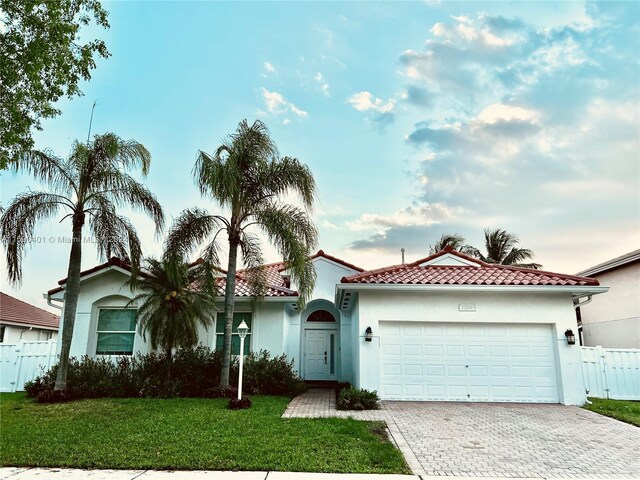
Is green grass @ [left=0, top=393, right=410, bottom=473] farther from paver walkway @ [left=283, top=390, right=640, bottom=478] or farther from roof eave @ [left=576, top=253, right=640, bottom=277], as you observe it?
roof eave @ [left=576, top=253, right=640, bottom=277]

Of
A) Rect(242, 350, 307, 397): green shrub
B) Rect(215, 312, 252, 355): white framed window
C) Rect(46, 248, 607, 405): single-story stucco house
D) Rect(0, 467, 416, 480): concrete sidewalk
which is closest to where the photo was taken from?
Rect(0, 467, 416, 480): concrete sidewalk

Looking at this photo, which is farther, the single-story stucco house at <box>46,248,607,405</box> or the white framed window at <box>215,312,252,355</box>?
the white framed window at <box>215,312,252,355</box>

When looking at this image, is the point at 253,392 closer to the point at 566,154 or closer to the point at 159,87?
the point at 159,87

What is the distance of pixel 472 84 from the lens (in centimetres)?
1225

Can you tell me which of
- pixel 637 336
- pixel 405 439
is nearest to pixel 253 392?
pixel 405 439

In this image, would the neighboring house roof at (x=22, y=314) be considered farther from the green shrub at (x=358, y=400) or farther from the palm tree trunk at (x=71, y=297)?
the green shrub at (x=358, y=400)

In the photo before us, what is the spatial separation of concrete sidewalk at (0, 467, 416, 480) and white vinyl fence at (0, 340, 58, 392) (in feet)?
33.2

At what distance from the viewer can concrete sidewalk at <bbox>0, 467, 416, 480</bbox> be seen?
5.01 metres

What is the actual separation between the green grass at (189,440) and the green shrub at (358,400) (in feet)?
5.57

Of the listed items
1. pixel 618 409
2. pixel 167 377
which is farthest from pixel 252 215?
pixel 618 409

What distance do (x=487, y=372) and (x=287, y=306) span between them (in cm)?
731

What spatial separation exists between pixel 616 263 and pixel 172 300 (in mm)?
19172

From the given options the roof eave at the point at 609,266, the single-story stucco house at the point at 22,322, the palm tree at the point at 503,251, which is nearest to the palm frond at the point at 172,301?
the single-story stucco house at the point at 22,322

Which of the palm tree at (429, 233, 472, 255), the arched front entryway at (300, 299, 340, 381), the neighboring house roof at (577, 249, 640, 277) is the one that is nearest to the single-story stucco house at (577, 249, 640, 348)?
the neighboring house roof at (577, 249, 640, 277)
